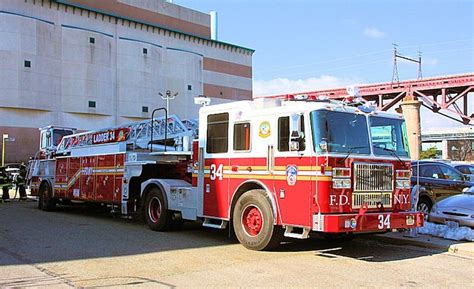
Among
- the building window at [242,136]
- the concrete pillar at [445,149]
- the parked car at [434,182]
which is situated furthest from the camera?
the concrete pillar at [445,149]

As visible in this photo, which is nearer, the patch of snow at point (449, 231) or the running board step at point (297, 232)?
the running board step at point (297, 232)

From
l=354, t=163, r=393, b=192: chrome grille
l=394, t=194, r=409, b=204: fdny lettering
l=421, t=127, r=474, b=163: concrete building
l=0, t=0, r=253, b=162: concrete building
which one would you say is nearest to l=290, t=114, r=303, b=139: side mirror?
l=354, t=163, r=393, b=192: chrome grille

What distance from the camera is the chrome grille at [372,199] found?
28.7 feet

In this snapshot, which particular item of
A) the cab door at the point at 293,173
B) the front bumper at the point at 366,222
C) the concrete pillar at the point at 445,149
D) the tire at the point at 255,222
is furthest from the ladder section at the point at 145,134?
the concrete pillar at the point at 445,149

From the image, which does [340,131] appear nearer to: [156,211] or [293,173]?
[293,173]

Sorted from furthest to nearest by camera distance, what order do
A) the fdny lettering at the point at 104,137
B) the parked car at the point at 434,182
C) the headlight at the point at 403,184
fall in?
the fdny lettering at the point at 104,137 < the parked car at the point at 434,182 < the headlight at the point at 403,184

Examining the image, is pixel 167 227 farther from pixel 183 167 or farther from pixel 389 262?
pixel 389 262

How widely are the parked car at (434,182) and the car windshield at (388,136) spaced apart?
453 cm

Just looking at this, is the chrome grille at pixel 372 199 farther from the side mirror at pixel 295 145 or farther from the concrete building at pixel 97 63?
the concrete building at pixel 97 63

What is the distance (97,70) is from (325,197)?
165 feet

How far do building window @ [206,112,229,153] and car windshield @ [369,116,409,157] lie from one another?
9.29ft

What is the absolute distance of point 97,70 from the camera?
55.3m

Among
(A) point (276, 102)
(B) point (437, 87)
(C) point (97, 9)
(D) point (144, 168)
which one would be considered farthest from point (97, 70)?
(A) point (276, 102)

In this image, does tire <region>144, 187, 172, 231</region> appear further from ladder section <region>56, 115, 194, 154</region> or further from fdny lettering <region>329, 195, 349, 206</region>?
fdny lettering <region>329, 195, 349, 206</region>
